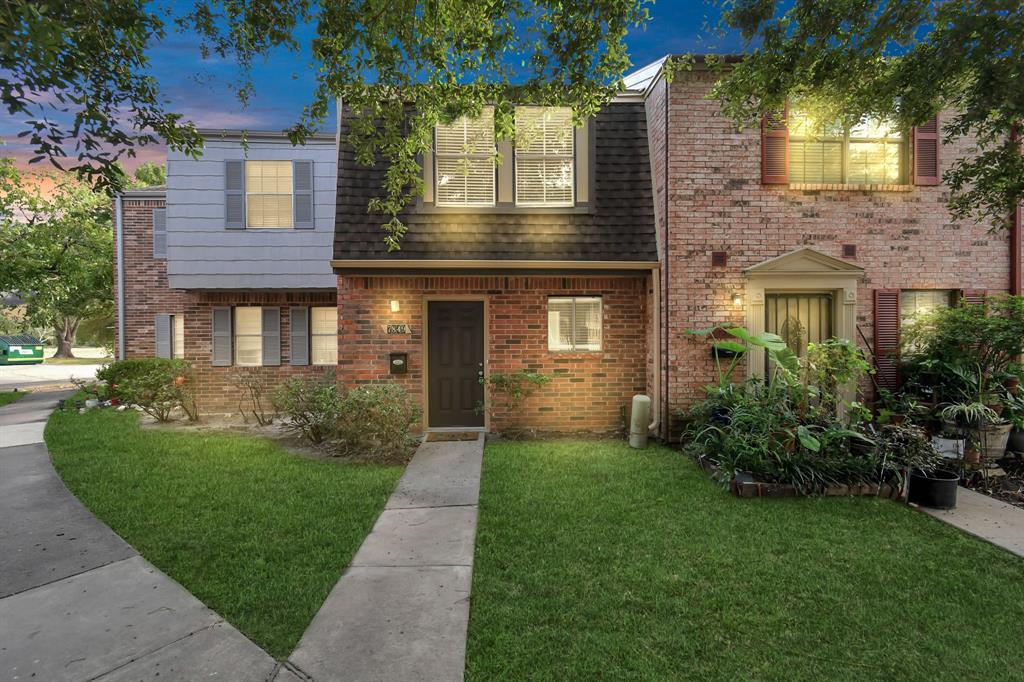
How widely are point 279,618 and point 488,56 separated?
4.99 m

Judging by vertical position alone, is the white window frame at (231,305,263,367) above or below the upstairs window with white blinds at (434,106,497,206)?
below

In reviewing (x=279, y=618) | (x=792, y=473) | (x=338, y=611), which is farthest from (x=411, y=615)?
(x=792, y=473)

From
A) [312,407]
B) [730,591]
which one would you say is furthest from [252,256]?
[730,591]

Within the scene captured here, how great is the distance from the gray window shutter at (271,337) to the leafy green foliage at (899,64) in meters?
9.73

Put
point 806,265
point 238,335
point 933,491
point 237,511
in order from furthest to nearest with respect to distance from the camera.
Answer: point 238,335, point 806,265, point 933,491, point 237,511

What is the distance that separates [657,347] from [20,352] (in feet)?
118

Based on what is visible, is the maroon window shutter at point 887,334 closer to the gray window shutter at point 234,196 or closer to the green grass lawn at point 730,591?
the green grass lawn at point 730,591

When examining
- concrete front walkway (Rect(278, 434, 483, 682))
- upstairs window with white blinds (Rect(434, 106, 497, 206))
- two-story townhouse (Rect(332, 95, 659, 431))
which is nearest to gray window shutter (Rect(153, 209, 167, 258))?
two-story townhouse (Rect(332, 95, 659, 431))

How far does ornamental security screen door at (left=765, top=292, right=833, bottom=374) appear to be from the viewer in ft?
25.1

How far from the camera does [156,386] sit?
9.33 metres

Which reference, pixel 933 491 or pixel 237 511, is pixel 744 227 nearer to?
pixel 933 491

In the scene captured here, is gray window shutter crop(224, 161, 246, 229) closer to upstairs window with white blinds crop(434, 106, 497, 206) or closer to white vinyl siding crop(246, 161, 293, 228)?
white vinyl siding crop(246, 161, 293, 228)

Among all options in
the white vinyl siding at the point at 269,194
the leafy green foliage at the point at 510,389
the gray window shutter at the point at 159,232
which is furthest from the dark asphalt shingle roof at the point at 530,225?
the gray window shutter at the point at 159,232

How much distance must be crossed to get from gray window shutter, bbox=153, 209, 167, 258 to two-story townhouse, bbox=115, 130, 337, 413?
8.00ft
